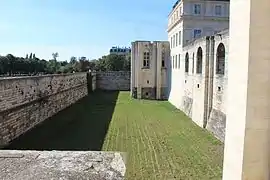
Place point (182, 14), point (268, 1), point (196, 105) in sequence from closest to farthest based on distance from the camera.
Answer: point (268, 1)
point (196, 105)
point (182, 14)

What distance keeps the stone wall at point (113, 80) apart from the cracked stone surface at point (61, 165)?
114 ft

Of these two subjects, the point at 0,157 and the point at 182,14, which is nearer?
the point at 0,157

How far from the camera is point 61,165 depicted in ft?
7.31

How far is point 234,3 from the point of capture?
246 centimetres

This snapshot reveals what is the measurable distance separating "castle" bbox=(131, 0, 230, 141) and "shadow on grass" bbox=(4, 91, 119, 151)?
433 cm

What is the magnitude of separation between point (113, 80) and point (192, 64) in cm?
2055

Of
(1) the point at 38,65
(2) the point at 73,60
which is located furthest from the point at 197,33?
(2) the point at 73,60

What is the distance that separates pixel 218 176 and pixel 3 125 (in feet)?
21.1

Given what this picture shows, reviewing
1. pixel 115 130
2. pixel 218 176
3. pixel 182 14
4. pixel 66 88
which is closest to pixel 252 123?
pixel 218 176

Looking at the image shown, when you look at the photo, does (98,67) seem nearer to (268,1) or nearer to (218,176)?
(218,176)

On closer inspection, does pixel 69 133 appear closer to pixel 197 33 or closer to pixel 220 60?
pixel 220 60

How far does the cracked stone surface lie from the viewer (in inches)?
80.8

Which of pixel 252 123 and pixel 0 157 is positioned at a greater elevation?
pixel 252 123

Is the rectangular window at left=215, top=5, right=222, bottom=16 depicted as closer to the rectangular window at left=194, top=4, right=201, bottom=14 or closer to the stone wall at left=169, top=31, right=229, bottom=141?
the rectangular window at left=194, top=4, right=201, bottom=14
